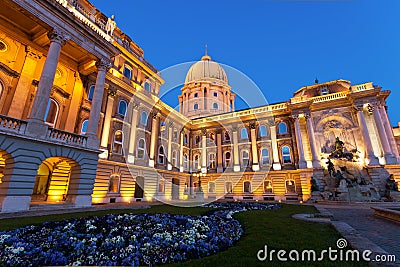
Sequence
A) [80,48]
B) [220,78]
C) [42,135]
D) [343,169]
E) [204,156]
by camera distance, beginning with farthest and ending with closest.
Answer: [220,78] → [204,156] → [343,169] → [80,48] → [42,135]

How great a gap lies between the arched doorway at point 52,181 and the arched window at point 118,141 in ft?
18.4

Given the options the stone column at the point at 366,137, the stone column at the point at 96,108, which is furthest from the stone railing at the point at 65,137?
the stone column at the point at 366,137

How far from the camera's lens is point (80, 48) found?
15.7m

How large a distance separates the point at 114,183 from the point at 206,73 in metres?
40.6

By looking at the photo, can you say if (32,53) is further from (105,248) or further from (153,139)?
(105,248)

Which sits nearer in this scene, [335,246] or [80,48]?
[335,246]

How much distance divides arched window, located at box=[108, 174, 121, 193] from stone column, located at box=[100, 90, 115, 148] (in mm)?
3564

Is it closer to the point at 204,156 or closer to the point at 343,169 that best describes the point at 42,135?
→ the point at 204,156

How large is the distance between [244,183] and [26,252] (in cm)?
2808

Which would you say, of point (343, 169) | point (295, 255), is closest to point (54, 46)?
point (295, 255)

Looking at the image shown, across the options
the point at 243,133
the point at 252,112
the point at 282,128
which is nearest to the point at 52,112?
the point at 243,133

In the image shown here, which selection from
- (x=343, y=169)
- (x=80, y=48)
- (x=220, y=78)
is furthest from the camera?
(x=220, y=78)

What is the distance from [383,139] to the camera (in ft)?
74.3

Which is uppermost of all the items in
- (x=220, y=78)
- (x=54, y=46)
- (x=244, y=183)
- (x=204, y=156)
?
(x=220, y=78)
